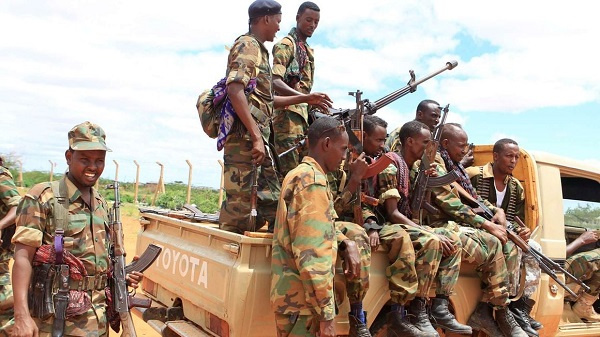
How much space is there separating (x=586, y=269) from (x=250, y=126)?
323 centimetres

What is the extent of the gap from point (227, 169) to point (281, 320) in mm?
1249

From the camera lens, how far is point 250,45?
13.3 ft

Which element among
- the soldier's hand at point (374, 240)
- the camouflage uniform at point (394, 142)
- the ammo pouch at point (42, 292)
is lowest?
the ammo pouch at point (42, 292)

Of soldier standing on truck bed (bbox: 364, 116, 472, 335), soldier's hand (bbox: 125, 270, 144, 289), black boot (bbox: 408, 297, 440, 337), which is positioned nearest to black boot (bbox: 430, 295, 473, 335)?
soldier standing on truck bed (bbox: 364, 116, 472, 335)

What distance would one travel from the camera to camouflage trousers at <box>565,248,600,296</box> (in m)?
5.19

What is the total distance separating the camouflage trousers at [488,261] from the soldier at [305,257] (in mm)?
1231

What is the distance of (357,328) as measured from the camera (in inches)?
138

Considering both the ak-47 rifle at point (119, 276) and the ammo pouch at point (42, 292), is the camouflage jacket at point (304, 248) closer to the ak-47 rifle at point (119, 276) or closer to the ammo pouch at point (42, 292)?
the ak-47 rifle at point (119, 276)

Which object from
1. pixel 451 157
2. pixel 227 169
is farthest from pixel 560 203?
pixel 227 169

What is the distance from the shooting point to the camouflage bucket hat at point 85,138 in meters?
3.08

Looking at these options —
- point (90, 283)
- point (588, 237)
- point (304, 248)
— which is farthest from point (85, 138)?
point (588, 237)

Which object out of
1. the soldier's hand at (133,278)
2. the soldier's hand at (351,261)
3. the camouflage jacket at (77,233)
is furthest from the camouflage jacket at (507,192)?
the camouflage jacket at (77,233)

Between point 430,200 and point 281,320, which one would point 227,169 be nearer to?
point 281,320

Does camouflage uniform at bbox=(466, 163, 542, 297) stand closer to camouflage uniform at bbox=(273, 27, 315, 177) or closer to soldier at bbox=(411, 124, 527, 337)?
soldier at bbox=(411, 124, 527, 337)
